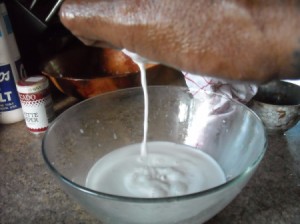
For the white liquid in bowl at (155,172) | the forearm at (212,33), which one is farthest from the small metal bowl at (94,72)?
the forearm at (212,33)

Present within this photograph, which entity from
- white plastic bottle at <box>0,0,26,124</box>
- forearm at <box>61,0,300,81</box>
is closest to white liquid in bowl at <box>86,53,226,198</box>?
forearm at <box>61,0,300,81</box>

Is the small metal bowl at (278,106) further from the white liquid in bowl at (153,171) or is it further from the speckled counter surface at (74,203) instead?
the white liquid in bowl at (153,171)

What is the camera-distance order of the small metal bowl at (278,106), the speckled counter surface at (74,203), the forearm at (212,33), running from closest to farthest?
1. the forearm at (212,33)
2. the speckled counter surface at (74,203)
3. the small metal bowl at (278,106)

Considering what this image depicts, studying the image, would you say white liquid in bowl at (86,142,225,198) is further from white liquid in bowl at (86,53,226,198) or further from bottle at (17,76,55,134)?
bottle at (17,76,55,134)

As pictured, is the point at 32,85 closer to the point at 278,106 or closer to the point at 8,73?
the point at 8,73

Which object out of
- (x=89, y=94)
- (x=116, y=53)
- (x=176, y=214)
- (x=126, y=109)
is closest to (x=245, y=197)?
(x=176, y=214)

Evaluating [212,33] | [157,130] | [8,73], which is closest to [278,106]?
[157,130]
